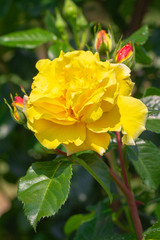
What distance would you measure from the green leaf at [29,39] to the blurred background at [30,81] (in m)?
0.23

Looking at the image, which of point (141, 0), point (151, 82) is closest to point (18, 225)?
point (151, 82)

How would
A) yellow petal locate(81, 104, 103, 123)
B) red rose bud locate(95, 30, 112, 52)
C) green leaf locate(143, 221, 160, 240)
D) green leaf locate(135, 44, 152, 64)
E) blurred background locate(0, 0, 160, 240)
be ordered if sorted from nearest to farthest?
yellow petal locate(81, 104, 103, 123), green leaf locate(143, 221, 160, 240), red rose bud locate(95, 30, 112, 52), green leaf locate(135, 44, 152, 64), blurred background locate(0, 0, 160, 240)

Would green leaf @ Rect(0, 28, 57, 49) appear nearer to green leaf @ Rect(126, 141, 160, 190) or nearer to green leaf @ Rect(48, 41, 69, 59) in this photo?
green leaf @ Rect(48, 41, 69, 59)

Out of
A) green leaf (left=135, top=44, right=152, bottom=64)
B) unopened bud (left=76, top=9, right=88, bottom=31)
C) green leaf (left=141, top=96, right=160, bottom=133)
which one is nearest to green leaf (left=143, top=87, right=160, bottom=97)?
green leaf (left=141, top=96, right=160, bottom=133)

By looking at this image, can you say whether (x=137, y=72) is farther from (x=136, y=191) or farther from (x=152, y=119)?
(x=152, y=119)

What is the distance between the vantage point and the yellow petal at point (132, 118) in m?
0.66

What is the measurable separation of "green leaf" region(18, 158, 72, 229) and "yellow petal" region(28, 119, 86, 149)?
0.07 m

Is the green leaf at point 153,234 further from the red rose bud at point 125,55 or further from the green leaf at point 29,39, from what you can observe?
the green leaf at point 29,39

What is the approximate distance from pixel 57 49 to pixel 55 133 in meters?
0.47

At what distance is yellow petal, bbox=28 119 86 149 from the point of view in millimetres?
665

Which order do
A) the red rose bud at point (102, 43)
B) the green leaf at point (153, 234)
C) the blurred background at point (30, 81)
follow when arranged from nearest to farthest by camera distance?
the green leaf at point (153, 234) < the red rose bud at point (102, 43) < the blurred background at point (30, 81)

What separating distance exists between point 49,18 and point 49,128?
0.64m

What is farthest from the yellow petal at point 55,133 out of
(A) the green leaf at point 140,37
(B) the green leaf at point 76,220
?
(B) the green leaf at point 76,220

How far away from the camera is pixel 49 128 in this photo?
2.23ft
